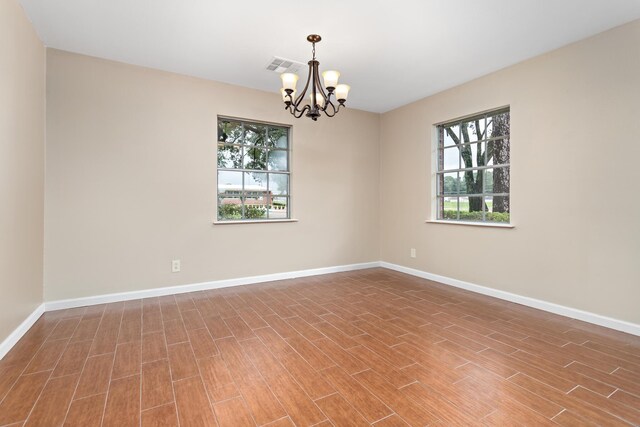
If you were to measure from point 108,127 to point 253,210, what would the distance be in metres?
1.88

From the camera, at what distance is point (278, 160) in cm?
448

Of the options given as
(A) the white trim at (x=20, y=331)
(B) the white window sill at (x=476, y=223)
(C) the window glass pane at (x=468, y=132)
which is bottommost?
(A) the white trim at (x=20, y=331)

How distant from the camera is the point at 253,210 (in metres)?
4.29

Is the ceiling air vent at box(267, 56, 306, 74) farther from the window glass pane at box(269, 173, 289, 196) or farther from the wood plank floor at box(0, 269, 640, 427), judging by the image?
the wood plank floor at box(0, 269, 640, 427)

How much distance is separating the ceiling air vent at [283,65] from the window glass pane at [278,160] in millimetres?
1149

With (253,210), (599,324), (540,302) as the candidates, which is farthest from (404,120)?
(599,324)

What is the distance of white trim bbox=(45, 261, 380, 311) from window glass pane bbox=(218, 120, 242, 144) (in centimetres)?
183

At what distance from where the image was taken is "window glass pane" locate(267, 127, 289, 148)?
4.43m

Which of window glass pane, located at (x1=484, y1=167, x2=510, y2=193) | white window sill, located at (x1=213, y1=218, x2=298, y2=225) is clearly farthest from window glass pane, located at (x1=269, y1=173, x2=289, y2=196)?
window glass pane, located at (x1=484, y1=167, x2=510, y2=193)

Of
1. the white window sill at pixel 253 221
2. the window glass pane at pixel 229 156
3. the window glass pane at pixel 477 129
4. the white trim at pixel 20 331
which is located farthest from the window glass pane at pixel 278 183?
the white trim at pixel 20 331

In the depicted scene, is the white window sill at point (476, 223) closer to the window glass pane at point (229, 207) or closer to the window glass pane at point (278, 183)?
the window glass pane at point (278, 183)

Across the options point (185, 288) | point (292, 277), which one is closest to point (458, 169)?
point (292, 277)

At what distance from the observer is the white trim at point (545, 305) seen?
2654 millimetres

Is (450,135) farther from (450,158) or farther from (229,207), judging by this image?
(229,207)
